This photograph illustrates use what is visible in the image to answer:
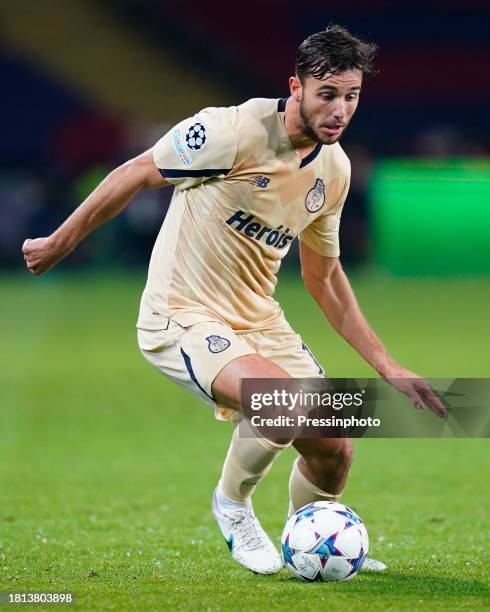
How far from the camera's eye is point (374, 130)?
26062 millimetres

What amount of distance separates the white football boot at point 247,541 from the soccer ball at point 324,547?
152 millimetres

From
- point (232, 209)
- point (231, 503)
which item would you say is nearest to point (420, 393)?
point (231, 503)

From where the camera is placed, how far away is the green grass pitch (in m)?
4.82

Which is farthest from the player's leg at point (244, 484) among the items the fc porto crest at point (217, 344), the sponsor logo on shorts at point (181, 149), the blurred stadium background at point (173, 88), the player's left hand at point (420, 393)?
the blurred stadium background at point (173, 88)

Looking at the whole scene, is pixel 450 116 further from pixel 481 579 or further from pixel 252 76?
pixel 481 579

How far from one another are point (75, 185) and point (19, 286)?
2686mm

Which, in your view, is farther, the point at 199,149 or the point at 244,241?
the point at 244,241

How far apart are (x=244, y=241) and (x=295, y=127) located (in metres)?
0.53

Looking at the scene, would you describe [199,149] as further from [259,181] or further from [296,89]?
[296,89]

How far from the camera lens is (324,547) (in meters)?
4.84

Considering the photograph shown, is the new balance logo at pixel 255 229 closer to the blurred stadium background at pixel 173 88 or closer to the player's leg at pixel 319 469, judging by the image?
the player's leg at pixel 319 469

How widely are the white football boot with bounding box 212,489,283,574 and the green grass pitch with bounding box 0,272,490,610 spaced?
0.07m

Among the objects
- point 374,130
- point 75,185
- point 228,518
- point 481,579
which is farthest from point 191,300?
point 374,130

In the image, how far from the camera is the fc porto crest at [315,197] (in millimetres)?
5109
